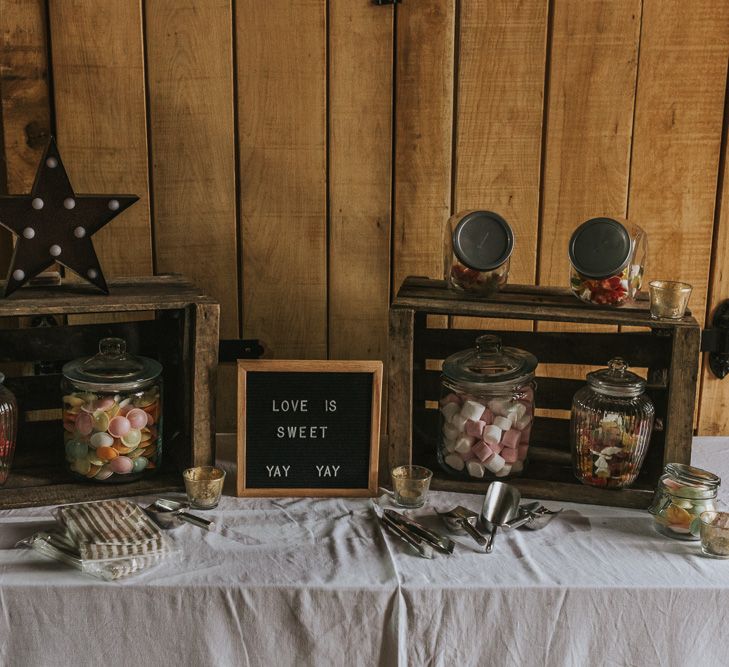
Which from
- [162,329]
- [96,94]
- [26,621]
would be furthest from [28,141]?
[26,621]

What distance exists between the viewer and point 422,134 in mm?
1758

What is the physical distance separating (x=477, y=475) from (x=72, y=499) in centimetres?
67

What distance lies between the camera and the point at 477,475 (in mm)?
1580

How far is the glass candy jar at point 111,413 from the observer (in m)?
1.49

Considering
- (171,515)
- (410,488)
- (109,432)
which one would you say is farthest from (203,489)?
(410,488)

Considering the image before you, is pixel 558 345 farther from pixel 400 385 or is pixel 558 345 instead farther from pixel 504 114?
pixel 504 114

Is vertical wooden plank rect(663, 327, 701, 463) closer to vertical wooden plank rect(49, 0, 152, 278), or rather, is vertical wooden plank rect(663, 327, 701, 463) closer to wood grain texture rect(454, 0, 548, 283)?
wood grain texture rect(454, 0, 548, 283)

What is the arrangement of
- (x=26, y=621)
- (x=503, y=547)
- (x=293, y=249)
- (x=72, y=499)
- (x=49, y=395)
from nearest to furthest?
(x=26, y=621) < (x=503, y=547) < (x=72, y=499) < (x=49, y=395) < (x=293, y=249)

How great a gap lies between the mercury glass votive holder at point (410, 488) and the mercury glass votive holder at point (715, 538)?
42 centimetres

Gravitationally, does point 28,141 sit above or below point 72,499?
above

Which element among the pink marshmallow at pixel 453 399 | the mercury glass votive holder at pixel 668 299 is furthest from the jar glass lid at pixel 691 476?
the pink marshmallow at pixel 453 399

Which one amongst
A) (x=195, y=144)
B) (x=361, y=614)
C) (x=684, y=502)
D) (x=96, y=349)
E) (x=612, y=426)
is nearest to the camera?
(x=361, y=614)

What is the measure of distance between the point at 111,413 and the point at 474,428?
592mm

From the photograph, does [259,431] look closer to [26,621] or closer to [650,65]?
[26,621]
